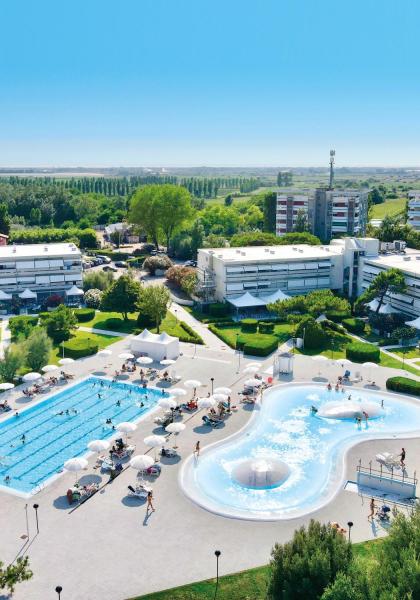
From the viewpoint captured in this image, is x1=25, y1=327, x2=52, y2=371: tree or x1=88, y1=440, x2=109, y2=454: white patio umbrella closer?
x1=88, y1=440, x2=109, y2=454: white patio umbrella

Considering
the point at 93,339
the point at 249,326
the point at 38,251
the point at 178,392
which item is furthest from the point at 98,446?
the point at 38,251

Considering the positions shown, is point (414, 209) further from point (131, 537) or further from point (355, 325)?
point (131, 537)

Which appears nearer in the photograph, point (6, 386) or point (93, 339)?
point (6, 386)

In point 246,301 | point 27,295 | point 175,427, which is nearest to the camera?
point 175,427

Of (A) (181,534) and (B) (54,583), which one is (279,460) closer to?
(A) (181,534)

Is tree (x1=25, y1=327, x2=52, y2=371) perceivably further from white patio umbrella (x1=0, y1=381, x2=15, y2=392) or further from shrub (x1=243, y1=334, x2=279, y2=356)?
shrub (x1=243, y1=334, x2=279, y2=356)

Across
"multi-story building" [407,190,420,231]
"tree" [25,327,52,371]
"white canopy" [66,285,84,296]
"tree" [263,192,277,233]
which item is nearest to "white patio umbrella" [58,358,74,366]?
"tree" [25,327,52,371]
